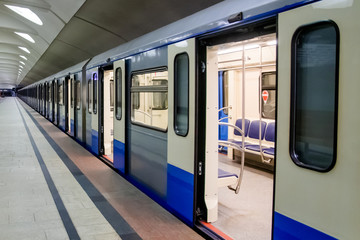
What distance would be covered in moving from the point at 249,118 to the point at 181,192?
12.6ft

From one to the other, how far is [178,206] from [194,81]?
1.53 m

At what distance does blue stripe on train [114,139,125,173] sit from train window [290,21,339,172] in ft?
13.3

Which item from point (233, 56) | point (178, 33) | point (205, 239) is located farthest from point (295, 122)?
point (233, 56)

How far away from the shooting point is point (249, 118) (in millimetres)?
7395

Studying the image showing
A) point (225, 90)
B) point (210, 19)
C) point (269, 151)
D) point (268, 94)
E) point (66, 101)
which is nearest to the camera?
point (210, 19)

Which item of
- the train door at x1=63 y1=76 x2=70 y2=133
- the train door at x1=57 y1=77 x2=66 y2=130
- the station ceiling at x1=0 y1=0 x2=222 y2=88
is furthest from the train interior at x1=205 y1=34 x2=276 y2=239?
the train door at x1=57 y1=77 x2=66 y2=130

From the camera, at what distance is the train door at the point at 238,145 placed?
367cm

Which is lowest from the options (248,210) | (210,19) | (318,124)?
(248,210)

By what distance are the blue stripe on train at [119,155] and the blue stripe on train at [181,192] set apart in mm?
1884

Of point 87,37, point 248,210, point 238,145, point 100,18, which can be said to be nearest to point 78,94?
point 87,37

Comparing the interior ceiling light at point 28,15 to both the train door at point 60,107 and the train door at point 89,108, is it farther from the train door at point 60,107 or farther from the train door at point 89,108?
the train door at point 60,107

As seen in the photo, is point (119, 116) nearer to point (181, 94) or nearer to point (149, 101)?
point (149, 101)

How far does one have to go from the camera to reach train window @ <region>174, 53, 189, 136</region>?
3887mm

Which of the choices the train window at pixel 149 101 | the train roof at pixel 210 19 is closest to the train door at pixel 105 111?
the train window at pixel 149 101
